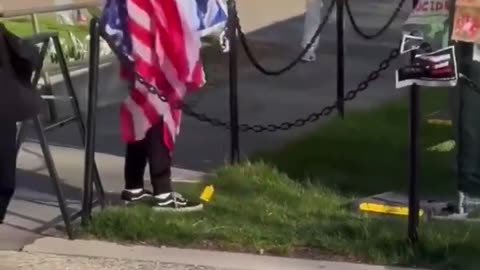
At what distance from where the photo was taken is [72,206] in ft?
24.7

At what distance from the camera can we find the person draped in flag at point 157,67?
7023mm

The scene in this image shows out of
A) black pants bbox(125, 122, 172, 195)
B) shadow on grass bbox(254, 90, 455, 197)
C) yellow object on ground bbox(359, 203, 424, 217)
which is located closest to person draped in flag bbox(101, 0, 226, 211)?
black pants bbox(125, 122, 172, 195)

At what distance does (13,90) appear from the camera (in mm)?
6523

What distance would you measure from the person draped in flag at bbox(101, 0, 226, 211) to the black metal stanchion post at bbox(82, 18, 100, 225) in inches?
6.5

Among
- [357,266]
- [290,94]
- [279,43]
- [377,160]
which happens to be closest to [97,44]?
[357,266]

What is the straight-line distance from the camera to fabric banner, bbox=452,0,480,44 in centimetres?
641

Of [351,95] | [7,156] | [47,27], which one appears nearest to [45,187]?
[7,156]

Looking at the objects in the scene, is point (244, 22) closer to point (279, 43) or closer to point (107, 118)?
point (279, 43)

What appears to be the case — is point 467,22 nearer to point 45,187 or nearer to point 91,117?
point 91,117

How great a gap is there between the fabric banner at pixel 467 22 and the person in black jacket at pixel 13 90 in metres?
2.27

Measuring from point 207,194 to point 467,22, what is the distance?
6.79 feet

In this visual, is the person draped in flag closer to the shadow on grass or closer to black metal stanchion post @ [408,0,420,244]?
the shadow on grass

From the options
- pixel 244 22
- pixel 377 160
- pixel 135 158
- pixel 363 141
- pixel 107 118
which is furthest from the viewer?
pixel 244 22

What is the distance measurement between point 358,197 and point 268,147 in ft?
5.79
